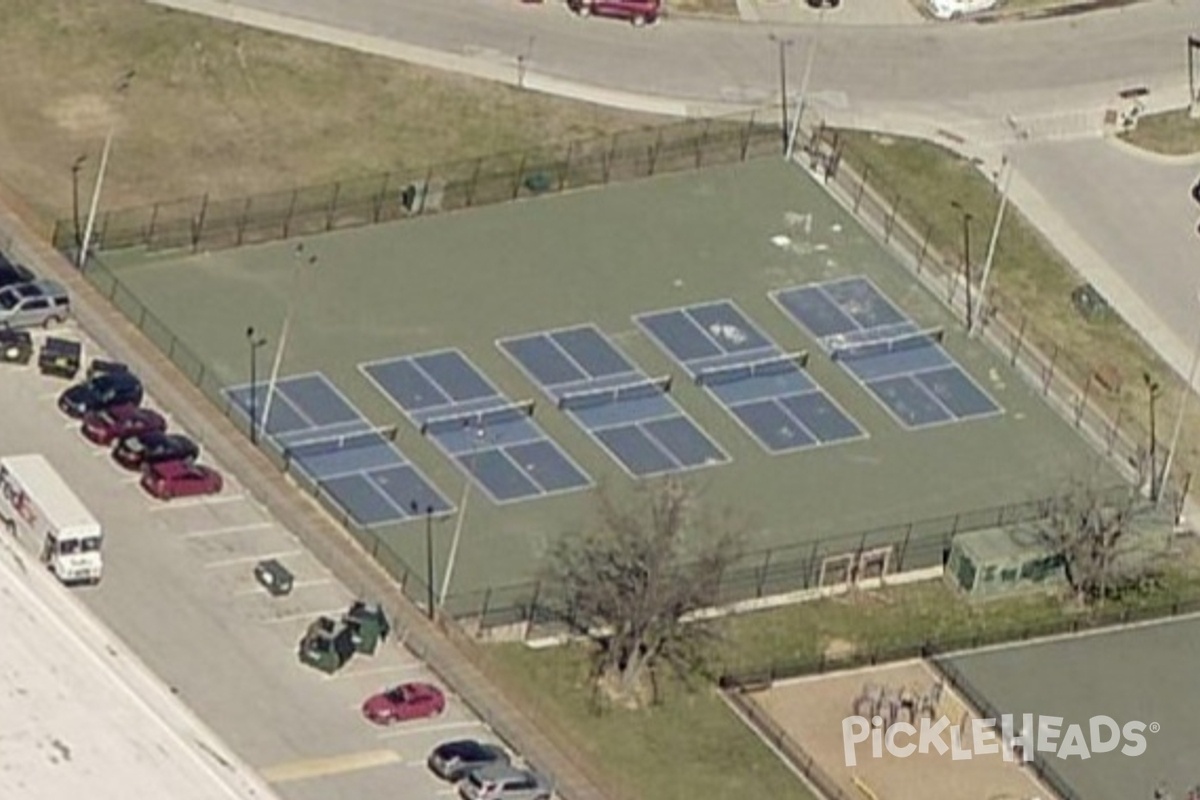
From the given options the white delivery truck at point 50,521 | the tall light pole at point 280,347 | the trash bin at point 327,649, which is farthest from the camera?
the tall light pole at point 280,347

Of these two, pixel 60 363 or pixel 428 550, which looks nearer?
pixel 428 550

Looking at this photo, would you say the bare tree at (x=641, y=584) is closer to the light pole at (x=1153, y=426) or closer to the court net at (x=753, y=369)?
the court net at (x=753, y=369)

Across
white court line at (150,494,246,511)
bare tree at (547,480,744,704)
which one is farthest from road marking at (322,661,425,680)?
white court line at (150,494,246,511)

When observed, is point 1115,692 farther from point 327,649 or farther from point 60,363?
point 60,363

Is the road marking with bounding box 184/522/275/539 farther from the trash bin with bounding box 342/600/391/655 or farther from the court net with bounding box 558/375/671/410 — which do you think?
the court net with bounding box 558/375/671/410

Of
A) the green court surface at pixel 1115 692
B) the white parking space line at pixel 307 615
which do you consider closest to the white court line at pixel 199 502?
the white parking space line at pixel 307 615

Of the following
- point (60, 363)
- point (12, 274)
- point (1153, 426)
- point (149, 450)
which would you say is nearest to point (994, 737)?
point (1153, 426)
